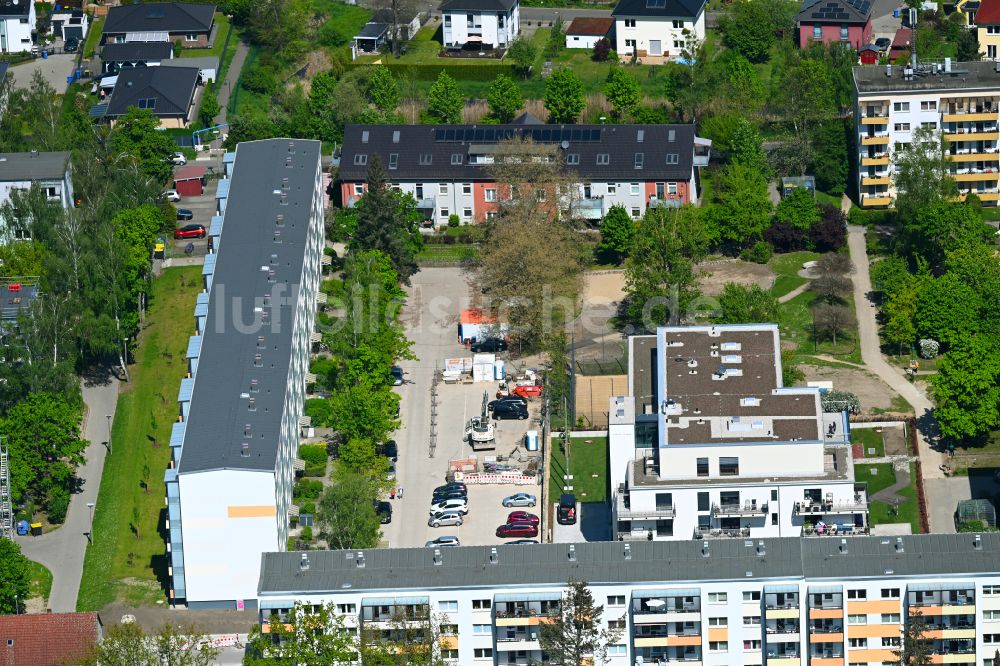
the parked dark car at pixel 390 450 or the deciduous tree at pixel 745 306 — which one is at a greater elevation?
the deciduous tree at pixel 745 306

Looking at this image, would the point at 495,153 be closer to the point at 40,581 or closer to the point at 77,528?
the point at 77,528

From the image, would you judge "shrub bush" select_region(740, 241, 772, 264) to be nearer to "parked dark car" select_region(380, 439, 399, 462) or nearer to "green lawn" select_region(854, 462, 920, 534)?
"green lawn" select_region(854, 462, 920, 534)

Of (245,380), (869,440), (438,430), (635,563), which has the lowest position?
(635,563)

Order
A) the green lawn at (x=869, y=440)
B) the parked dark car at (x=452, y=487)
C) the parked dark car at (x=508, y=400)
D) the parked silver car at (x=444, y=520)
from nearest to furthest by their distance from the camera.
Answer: the parked silver car at (x=444, y=520)
the parked dark car at (x=452, y=487)
the green lawn at (x=869, y=440)
the parked dark car at (x=508, y=400)

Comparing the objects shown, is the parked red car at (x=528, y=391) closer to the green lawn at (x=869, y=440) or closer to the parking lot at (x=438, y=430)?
the parking lot at (x=438, y=430)

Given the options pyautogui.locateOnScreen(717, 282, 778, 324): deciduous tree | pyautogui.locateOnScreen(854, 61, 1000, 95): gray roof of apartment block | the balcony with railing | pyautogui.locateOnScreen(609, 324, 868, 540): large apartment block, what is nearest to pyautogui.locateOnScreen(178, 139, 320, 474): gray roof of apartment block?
pyautogui.locateOnScreen(609, 324, 868, 540): large apartment block

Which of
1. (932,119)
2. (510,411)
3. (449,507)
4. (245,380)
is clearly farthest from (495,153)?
(449,507)

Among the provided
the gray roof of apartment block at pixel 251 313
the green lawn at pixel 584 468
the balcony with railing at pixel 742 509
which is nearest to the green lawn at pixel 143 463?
the gray roof of apartment block at pixel 251 313
